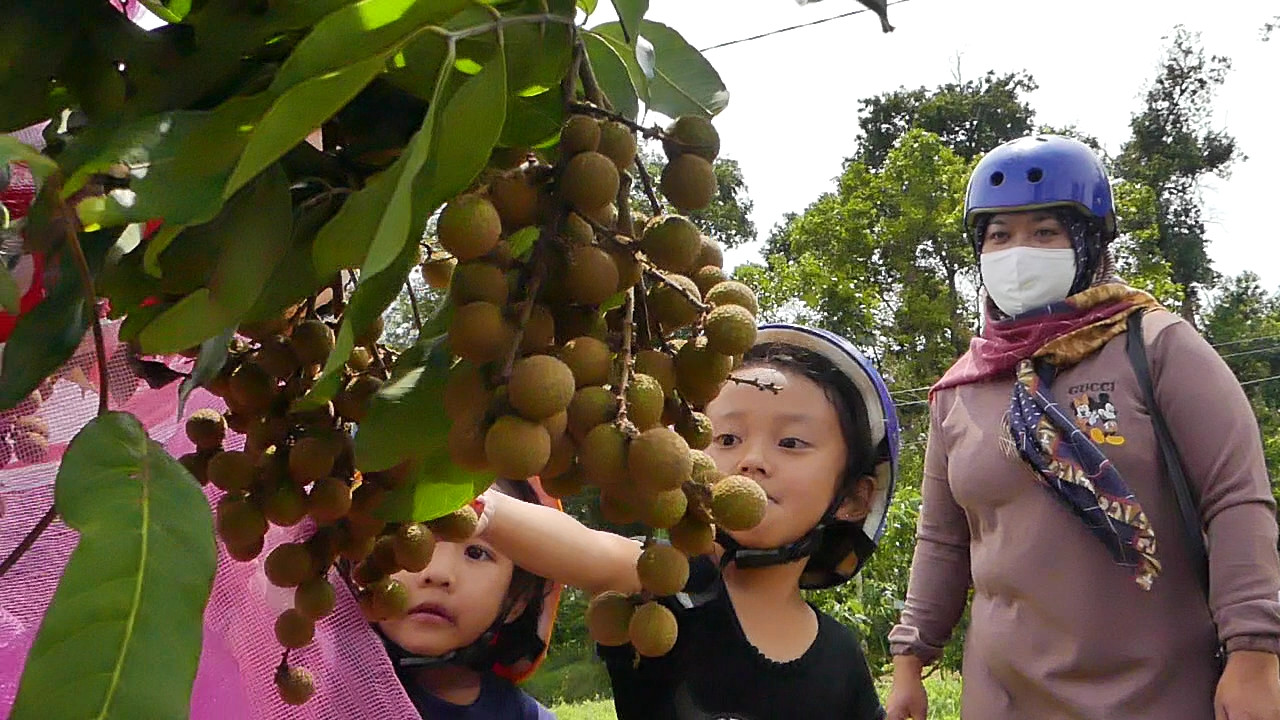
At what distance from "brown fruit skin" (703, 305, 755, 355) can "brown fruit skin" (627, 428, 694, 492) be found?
0.15 feet

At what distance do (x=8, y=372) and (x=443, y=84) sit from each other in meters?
0.18

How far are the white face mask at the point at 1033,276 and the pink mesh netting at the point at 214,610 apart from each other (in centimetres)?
143

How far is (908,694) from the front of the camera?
1.85m

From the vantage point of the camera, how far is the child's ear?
57.6 inches

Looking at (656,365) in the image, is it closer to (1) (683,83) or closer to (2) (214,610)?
(1) (683,83)

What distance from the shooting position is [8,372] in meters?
0.38

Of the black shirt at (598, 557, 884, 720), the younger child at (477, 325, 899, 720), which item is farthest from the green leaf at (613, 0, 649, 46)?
the black shirt at (598, 557, 884, 720)

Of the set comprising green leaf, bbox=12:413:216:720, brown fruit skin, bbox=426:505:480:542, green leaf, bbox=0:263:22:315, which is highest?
green leaf, bbox=0:263:22:315

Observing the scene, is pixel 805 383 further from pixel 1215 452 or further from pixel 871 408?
pixel 1215 452

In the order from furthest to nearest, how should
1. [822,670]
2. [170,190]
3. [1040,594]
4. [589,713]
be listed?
[589,713], [1040,594], [822,670], [170,190]

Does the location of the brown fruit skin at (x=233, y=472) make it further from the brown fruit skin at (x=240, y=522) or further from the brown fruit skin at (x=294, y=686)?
the brown fruit skin at (x=294, y=686)

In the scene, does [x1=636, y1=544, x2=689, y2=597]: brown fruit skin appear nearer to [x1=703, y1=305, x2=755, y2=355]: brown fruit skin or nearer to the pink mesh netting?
[x1=703, y1=305, x2=755, y2=355]: brown fruit skin

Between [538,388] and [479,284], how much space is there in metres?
0.04

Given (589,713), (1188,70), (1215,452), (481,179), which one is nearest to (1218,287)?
(1188,70)
